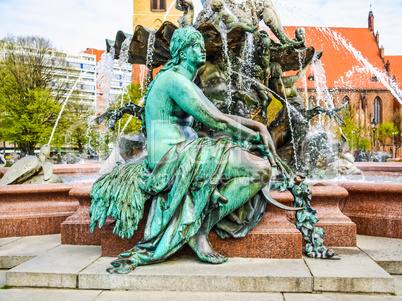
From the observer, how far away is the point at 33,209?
507cm

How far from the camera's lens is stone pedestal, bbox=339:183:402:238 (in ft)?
14.9

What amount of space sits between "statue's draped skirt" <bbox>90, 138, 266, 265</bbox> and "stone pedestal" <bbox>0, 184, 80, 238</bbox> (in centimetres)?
176

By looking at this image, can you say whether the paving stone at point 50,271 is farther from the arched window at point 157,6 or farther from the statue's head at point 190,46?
the arched window at point 157,6

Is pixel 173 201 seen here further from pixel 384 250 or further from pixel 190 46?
pixel 384 250

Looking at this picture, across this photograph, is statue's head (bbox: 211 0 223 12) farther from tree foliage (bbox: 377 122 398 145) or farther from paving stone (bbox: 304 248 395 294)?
tree foliage (bbox: 377 122 398 145)

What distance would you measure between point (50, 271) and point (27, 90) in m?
32.5

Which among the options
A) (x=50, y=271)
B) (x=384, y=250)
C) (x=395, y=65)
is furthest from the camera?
(x=395, y=65)

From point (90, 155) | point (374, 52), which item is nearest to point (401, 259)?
point (90, 155)

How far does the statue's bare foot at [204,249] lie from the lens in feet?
11.0

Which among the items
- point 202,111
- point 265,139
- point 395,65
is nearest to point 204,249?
point 265,139

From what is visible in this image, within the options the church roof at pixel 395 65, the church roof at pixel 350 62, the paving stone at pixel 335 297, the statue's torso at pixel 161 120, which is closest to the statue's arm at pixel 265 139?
the statue's torso at pixel 161 120

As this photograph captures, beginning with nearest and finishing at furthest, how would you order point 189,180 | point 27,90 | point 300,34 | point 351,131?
point 189,180 → point 300,34 → point 27,90 → point 351,131

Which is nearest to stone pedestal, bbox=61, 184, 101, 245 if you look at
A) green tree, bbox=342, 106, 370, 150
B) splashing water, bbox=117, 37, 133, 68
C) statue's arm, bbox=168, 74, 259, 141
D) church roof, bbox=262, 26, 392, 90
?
statue's arm, bbox=168, 74, 259, 141

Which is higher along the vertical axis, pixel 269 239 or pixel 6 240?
pixel 269 239
